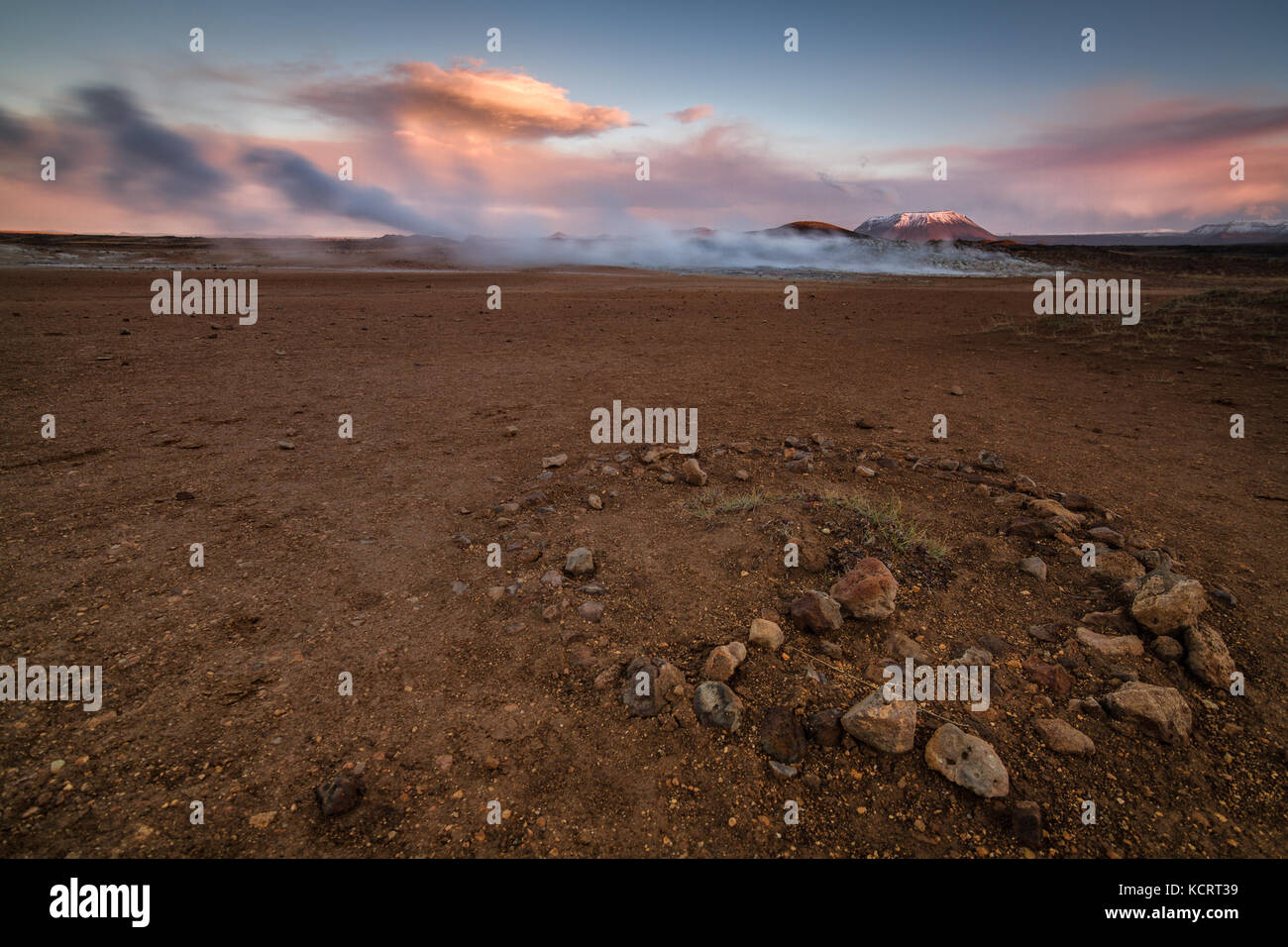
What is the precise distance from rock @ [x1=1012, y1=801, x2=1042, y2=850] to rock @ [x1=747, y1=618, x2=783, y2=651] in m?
1.21

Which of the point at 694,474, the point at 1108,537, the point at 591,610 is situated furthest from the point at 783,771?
the point at 1108,537

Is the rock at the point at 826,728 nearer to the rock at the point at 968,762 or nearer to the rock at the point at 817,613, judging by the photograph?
the rock at the point at 968,762

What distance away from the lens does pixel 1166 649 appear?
3.01 metres

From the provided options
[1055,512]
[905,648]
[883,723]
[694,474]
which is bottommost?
[883,723]

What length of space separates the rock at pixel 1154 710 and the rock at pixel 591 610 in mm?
2591

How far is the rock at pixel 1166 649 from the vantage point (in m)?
3.00

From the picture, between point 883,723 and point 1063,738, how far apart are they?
812 millimetres

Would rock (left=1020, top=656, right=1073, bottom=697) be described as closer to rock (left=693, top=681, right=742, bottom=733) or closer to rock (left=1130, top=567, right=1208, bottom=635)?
rock (left=1130, top=567, right=1208, bottom=635)

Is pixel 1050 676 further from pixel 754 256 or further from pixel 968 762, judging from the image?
pixel 754 256

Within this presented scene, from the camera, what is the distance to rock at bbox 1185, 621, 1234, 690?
286cm

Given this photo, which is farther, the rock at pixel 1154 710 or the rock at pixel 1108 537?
the rock at pixel 1108 537

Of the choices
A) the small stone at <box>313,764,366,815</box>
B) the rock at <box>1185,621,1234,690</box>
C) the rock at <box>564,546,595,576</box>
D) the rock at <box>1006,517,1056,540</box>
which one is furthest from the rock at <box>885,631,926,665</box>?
the small stone at <box>313,764,366,815</box>

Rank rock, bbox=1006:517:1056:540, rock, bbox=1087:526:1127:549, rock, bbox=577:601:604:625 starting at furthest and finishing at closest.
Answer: rock, bbox=1006:517:1056:540
rock, bbox=1087:526:1127:549
rock, bbox=577:601:604:625

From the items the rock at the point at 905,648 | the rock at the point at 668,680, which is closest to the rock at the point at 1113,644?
the rock at the point at 905,648
